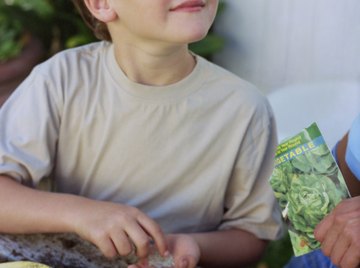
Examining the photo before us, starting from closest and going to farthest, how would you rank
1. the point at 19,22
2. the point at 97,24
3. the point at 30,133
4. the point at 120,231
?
the point at 120,231 → the point at 30,133 → the point at 97,24 → the point at 19,22

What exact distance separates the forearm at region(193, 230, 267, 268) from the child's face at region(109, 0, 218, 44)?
545 millimetres

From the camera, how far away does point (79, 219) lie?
196 cm

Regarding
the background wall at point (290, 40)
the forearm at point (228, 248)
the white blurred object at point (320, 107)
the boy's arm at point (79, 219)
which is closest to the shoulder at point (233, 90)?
the forearm at point (228, 248)

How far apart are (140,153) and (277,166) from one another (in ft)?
1.56

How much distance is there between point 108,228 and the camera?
1.91 meters

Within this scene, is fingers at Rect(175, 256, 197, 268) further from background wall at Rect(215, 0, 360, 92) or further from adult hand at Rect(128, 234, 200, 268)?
background wall at Rect(215, 0, 360, 92)

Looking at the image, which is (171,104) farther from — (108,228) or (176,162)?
(108,228)

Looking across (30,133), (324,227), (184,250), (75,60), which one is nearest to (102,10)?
(75,60)

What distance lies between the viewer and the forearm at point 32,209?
6.57 feet

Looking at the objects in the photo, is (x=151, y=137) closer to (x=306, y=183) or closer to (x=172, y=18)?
(x=172, y=18)

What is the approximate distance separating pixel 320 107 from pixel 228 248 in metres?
1.99

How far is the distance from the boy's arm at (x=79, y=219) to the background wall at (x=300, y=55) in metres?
2.06

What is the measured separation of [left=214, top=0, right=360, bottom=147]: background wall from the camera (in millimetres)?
4082

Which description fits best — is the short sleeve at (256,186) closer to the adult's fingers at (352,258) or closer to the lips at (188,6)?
the lips at (188,6)
